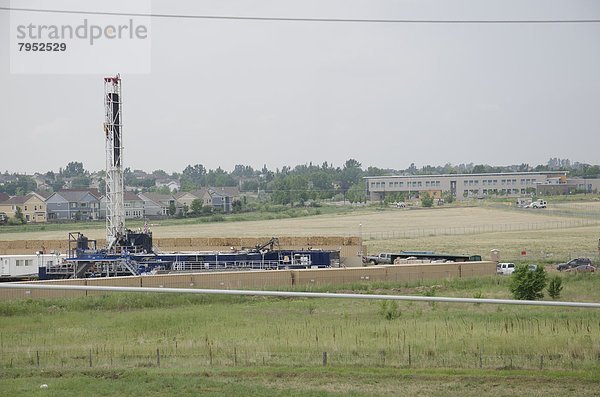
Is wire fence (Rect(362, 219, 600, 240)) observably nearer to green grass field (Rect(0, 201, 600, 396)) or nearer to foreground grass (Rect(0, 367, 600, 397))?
green grass field (Rect(0, 201, 600, 396))

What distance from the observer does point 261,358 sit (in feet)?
19.6

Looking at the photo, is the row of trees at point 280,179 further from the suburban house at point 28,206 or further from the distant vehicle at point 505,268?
the distant vehicle at point 505,268

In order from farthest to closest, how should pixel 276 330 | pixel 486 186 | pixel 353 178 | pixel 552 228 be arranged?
pixel 353 178 < pixel 486 186 < pixel 552 228 < pixel 276 330

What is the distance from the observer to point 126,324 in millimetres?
7121

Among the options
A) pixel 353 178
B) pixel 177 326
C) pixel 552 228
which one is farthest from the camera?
pixel 353 178

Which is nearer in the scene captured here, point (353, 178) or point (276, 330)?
point (276, 330)

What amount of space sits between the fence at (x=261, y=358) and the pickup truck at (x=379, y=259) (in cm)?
996

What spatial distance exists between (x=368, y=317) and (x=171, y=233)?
1458 cm

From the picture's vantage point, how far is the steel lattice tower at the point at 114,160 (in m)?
14.9

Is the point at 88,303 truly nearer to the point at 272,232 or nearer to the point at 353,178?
the point at 272,232

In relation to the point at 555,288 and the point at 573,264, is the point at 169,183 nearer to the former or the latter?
the point at 573,264

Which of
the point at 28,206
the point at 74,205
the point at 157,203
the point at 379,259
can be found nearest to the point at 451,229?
the point at 379,259

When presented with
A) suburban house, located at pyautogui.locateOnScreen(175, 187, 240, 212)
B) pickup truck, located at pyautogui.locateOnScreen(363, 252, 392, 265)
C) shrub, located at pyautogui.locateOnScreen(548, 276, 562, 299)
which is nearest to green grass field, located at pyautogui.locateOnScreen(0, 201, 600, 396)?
shrub, located at pyautogui.locateOnScreen(548, 276, 562, 299)

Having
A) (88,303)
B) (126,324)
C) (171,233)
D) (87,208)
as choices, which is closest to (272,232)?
(171,233)
